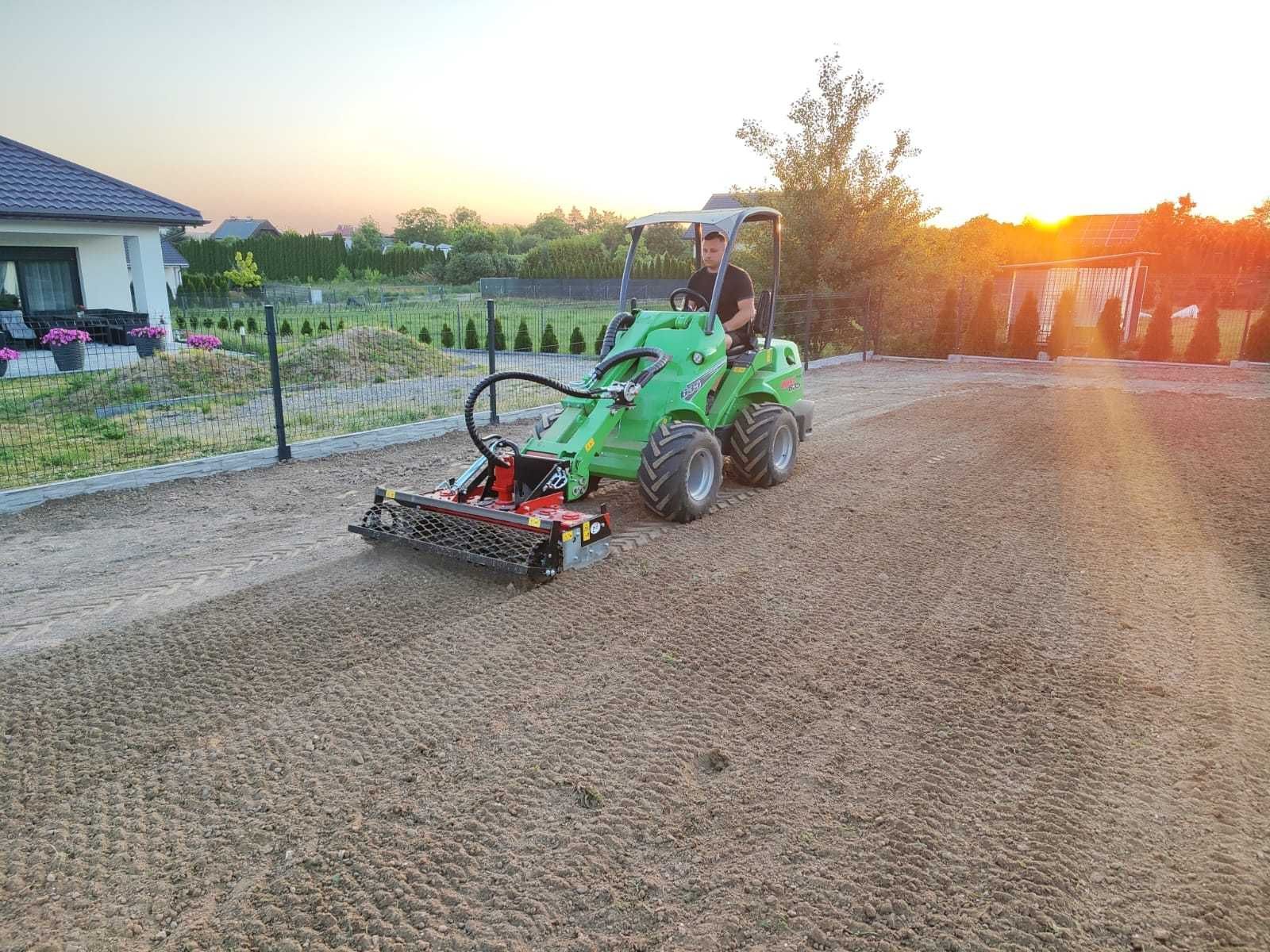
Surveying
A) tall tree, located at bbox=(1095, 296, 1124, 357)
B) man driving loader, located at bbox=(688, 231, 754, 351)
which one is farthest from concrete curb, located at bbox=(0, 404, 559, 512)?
tall tree, located at bbox=(1095, 296, 1124, 357)

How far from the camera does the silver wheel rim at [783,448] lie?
7.41 meters

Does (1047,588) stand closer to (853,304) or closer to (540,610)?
(540,610)

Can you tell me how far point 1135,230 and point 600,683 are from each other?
46.3m

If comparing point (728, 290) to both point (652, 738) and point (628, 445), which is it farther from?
point (652, 738)

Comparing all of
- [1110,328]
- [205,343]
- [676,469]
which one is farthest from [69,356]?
[1110,328]

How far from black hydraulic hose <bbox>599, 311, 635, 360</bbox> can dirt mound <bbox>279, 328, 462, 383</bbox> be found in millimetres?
8542

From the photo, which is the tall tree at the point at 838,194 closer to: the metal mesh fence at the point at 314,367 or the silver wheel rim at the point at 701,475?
the metal mesh fence at the point at 314,367

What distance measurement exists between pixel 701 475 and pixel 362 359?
10.6 metres

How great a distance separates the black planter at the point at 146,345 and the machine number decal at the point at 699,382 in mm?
12915

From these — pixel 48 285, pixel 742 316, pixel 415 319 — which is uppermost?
pixel 48 285

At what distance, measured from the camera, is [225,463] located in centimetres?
789

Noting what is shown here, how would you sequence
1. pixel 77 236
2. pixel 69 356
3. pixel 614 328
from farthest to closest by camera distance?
pixel 77 236, pixel 69 356, pixel 614 328

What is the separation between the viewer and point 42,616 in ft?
15.3

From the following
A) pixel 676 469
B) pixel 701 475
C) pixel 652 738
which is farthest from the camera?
pixel 701 475
